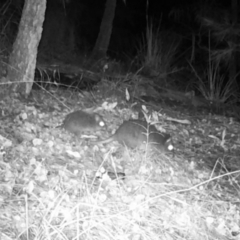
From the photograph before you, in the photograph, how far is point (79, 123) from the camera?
4.72m

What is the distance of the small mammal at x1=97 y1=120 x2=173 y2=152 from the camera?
468cm

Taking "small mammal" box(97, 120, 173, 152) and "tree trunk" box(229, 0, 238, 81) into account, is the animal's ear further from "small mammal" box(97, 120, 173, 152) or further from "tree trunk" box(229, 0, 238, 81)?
"tree trunk" box(229, 0, 238, 81)

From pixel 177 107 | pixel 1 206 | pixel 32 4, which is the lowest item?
pixel 177 107

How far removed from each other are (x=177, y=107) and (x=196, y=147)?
66.3 inches

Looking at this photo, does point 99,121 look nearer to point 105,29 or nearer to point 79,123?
point 79,123

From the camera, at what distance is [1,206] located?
9.68 ft

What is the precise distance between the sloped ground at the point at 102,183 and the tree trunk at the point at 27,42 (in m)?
0.38

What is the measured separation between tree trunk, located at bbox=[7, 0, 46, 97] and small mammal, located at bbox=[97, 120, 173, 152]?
4.58 ft

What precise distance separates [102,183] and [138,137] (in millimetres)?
1181

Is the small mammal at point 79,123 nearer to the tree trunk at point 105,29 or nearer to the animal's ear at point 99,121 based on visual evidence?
the animal's ear at point 99,121

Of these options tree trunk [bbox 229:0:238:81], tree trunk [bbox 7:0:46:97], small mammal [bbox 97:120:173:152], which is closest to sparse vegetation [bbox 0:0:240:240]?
small mammal [bbox 97:120:173:152]

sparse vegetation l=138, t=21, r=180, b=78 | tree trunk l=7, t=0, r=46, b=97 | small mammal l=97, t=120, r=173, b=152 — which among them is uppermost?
tree trunk l=7, t=0, r=46, b=97

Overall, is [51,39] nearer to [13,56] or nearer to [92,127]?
[13,56]

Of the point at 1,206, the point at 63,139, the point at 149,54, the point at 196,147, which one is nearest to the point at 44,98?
the point at 63,139
